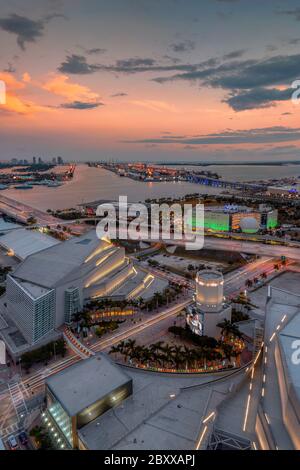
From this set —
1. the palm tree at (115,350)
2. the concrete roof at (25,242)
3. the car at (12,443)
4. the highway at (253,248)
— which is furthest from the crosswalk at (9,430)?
the highway at (253,248)

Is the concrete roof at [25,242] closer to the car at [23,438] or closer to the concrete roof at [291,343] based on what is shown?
the car at [23,438]

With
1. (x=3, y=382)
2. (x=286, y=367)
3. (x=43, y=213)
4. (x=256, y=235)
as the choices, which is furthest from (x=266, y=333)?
(x=43, y=213)

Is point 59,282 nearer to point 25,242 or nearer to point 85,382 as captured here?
point 85,382

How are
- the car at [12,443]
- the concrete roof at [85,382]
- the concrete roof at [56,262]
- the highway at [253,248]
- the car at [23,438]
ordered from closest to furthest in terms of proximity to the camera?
the car at [12,443]
the car at [23,438]
the concrete roof at [85,382]
the concrete roof at [56,262]
the highway at [253,248]

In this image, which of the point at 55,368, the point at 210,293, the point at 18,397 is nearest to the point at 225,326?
the point at 210,293

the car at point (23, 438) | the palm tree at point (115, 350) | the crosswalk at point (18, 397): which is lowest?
the car at point (23, 438)

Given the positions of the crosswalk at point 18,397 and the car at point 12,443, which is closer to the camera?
the car at point 12,443

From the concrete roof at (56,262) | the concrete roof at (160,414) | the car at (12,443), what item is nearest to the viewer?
the concrete roof at (160,414)
